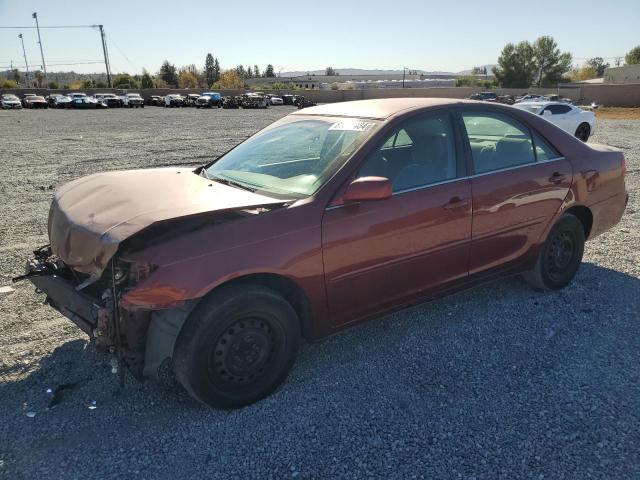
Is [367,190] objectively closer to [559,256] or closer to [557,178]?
[557,178]

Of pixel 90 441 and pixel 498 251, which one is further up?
pixel 498 251

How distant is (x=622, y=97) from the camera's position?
4838 cm

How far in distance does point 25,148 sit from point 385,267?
16585 mm

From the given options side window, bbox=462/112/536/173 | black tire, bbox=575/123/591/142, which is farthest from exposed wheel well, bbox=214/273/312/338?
black tire, bbox=575/123/591/142

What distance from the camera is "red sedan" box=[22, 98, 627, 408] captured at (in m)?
2.76

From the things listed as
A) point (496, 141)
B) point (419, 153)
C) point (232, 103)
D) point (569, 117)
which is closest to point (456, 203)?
point (419, 153)

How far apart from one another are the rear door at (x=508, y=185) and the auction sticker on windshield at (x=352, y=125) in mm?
854

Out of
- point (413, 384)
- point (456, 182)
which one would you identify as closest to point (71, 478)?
point (413, 384)

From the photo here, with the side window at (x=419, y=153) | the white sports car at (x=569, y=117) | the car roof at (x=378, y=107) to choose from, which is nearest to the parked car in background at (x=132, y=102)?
the white sports car at (x=569, y=117)

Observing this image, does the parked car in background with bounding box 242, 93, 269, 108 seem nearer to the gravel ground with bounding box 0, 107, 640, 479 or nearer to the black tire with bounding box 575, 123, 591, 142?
the black tire with bounding box 575, 123, 591, 142

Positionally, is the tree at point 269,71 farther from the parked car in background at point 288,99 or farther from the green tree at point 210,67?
the parked car in background at point 288,99

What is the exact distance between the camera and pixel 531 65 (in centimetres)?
9231

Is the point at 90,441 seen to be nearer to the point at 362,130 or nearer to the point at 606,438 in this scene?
the point at 362,130

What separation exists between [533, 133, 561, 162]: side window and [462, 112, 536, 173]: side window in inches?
2.5
